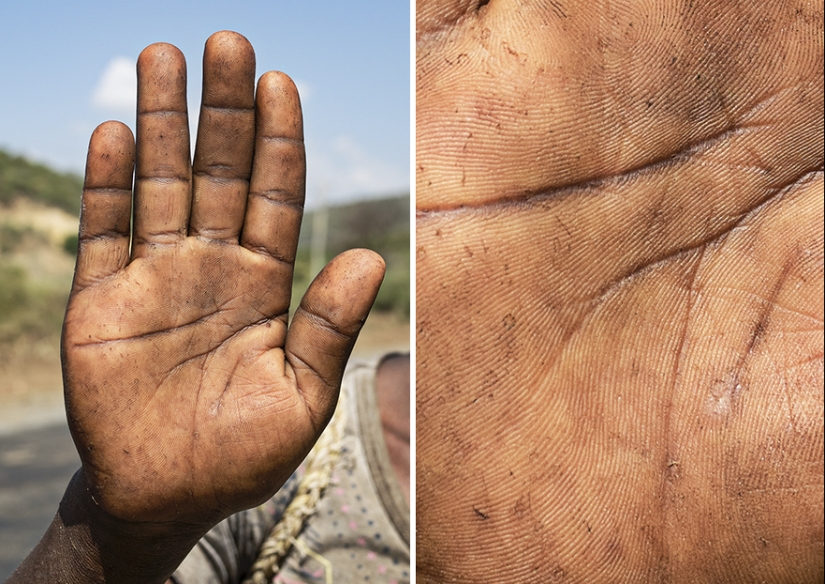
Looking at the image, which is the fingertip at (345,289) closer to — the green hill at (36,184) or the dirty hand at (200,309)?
the dirty hand at (200,309)

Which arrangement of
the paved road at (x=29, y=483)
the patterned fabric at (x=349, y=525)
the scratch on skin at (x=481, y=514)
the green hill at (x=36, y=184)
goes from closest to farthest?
the scratch on skin at (x=481, y=514), the patterned fabric at (x=349, y=525), the paved road at (x=29, y=483), the green hill at (x=36, y=184)

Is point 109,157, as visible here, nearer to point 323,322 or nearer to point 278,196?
point 278,196

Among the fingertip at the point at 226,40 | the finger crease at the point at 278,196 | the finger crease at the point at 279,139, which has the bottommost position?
the finger crease at the point at 278,196

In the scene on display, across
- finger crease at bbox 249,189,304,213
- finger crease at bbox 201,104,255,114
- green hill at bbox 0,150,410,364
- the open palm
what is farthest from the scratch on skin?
green hill at bbox 0,150,410,364

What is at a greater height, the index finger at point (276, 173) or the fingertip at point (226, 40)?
the fingertip at point (226, 40)

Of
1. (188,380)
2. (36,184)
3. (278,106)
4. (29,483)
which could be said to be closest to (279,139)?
(278,106)

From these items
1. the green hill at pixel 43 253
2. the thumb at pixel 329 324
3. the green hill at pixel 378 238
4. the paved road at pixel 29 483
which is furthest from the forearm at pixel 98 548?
the green hill at pixel 378 238

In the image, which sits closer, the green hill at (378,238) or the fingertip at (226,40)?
the fingertip at (226,40)

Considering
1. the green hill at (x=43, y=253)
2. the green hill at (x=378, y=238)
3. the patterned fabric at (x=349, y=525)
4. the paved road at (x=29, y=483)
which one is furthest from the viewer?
the green hill at (x=378, y=238)
